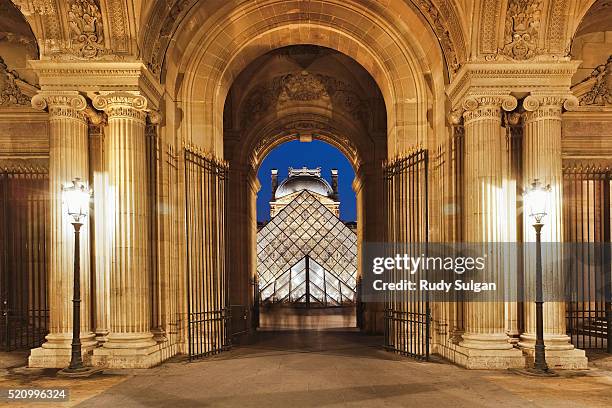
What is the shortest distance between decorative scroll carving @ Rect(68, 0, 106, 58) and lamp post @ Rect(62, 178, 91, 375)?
2.20 m

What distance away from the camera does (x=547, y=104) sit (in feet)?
31.6

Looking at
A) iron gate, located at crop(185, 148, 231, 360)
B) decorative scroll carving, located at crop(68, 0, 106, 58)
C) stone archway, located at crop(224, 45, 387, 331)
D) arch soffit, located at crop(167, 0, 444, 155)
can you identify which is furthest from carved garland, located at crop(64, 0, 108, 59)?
stone archway, located at crop(224, 45, 387, 331)

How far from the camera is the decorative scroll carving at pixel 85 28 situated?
31.3ft

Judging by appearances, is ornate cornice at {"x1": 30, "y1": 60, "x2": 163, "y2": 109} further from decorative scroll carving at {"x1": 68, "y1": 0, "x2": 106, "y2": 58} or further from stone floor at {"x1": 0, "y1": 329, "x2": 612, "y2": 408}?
stone floor at {"x1": 0, "y1": 329, "x2": 612, "y2": 408}

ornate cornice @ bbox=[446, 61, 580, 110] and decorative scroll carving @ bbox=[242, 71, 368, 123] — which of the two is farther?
decorative scroll carving @ bbox=[242, 71, 368, 123]

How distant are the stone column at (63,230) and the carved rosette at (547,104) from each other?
706 cm

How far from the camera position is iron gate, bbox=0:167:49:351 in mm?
11633

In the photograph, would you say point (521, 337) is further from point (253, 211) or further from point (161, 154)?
Result: point (253, 211)

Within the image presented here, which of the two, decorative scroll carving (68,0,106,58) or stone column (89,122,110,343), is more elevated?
decorative scroll carving (68,0,106,58)

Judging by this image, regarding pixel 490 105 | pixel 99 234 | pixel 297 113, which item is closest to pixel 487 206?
pixel 490 105

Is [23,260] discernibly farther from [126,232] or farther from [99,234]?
[126,232]

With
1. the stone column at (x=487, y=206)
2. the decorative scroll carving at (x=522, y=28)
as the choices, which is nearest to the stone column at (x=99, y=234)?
the stone column at (x=487, y=206)

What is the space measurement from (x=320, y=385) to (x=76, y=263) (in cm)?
389

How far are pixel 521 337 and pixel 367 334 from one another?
22.7ft
